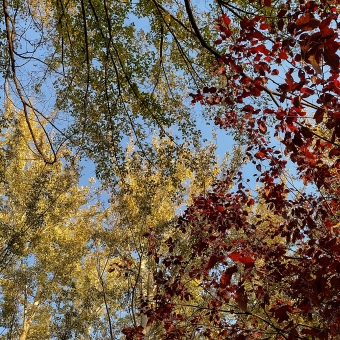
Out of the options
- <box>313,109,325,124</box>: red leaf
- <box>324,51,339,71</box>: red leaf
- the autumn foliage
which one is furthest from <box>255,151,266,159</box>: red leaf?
<box>324,51,339,71</box>: red leaf

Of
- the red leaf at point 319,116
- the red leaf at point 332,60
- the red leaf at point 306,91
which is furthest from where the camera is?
the red leaf at point 306,91

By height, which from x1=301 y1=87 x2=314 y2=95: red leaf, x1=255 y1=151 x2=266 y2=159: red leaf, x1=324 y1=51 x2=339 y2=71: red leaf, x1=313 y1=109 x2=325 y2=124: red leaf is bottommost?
x1=324 y1=51 x2=339 y2=71: red leaf

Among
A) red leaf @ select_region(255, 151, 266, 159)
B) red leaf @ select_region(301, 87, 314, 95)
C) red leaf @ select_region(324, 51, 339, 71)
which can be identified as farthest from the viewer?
red leaf @ select_region(255, 151, 266, 159)

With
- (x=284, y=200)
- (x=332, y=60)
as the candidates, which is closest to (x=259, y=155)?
(x=284, y=200)

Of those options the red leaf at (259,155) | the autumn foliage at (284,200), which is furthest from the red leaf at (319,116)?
the red leaf at (259,155)

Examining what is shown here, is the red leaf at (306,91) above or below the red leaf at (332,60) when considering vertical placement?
above

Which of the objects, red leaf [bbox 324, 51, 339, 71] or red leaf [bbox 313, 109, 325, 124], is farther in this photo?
red leaf [bbox 313, 109, 325, 124]

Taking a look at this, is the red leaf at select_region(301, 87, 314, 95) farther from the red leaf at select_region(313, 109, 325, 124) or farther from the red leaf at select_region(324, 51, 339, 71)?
the red leaf at select_region(324, 51, 339, 71)

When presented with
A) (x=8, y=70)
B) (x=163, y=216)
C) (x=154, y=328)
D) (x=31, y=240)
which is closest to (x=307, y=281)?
(x=8, y=70)

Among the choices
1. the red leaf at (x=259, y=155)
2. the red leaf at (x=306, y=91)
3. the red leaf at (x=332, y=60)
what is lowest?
the red leaf at (x=332, y=60)

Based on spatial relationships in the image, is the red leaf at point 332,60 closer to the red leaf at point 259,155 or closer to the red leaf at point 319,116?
the red leaf at point 319,116

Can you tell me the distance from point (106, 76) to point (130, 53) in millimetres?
467

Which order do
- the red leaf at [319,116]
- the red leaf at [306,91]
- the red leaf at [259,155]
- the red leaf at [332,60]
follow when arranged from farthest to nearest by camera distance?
1. the red leaf at [259,155]
2. the red leaf at [306,91]
3. the red leaf at [319,116]
4. the red leaf at [332,60]

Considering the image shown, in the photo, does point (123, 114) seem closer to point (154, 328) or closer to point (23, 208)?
point (154, 328)
